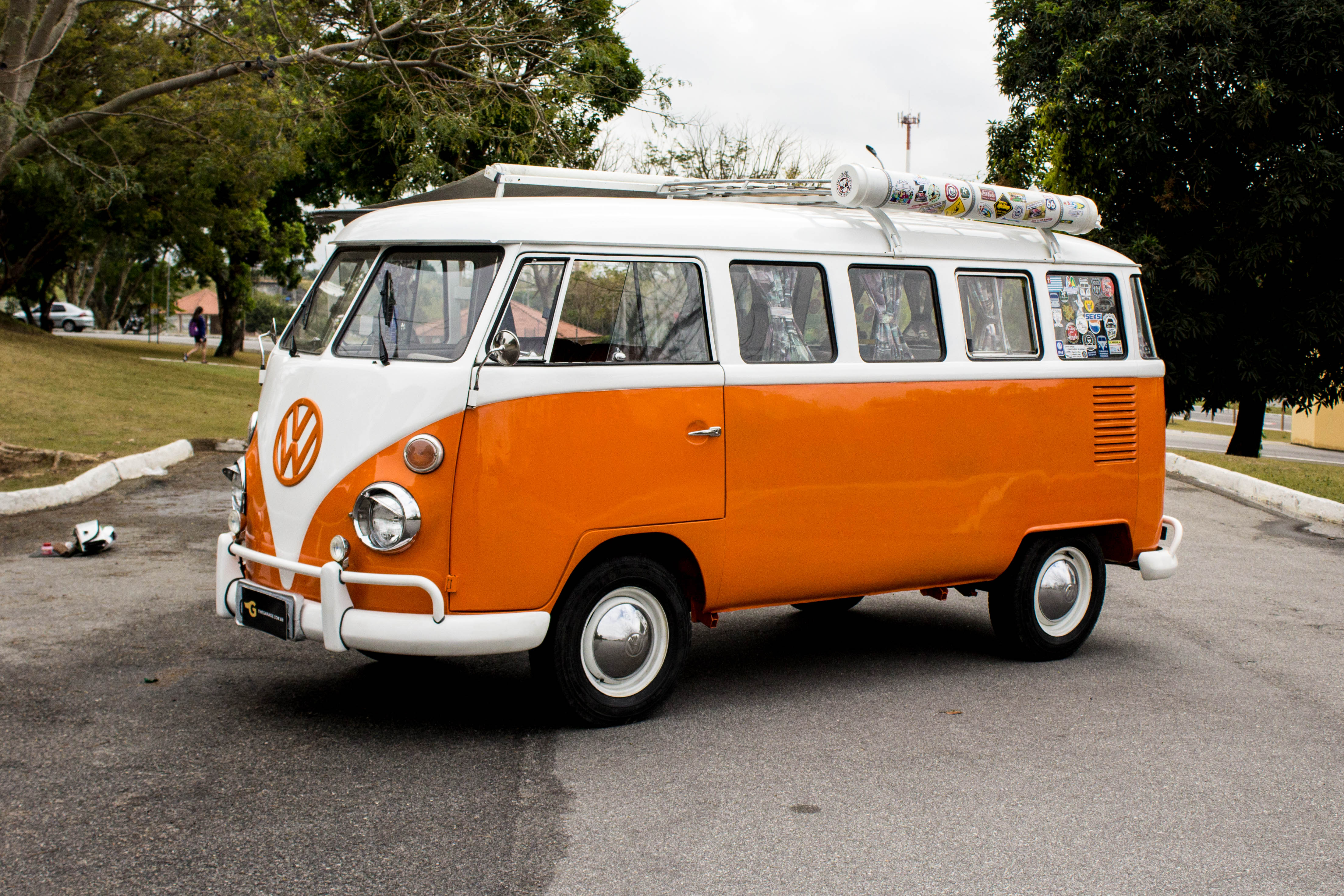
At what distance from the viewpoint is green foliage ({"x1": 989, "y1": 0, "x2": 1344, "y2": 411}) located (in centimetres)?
1822

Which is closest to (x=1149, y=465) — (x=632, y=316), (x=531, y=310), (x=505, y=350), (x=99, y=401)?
(x=632, y=316)

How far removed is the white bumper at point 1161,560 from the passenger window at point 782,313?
2.60 m

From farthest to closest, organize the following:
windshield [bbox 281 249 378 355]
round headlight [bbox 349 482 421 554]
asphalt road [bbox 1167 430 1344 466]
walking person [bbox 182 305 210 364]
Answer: walking person [bbox 182 305 210 364] → asphalt road [bbox 1167 430 1344 466] → windshield [bbox 281 249 378 355] → round headlight [bbox 349 482 421 554]

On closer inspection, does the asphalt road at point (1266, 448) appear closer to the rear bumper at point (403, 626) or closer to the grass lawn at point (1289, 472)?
the grass lawn at point (1289, 472)

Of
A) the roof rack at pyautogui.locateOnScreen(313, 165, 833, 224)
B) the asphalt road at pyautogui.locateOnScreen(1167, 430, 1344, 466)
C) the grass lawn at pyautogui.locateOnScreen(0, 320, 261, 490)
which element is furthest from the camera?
the asphalt road at pyautogui.locateOnScreen(1167, 430, 1344, 466)

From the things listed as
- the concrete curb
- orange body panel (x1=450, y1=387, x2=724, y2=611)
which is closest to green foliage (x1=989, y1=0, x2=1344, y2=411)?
the concrete curb

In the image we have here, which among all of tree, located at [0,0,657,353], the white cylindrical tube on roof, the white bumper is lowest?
the white bumper

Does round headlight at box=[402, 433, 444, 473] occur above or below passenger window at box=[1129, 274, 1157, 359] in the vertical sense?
below

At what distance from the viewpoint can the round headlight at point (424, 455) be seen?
484 centimetres

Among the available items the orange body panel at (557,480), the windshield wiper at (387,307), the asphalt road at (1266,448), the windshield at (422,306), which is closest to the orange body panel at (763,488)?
the orange body panel at (557,480)

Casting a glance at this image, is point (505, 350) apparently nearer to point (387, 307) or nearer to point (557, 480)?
point (557, 480)

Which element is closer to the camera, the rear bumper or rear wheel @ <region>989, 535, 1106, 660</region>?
the rear bumper

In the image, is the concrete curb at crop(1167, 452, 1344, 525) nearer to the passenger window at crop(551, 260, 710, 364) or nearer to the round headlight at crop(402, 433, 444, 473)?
the passenger window at crop(551, 260, 710, 364)

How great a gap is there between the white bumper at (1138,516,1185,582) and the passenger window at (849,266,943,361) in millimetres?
1979
